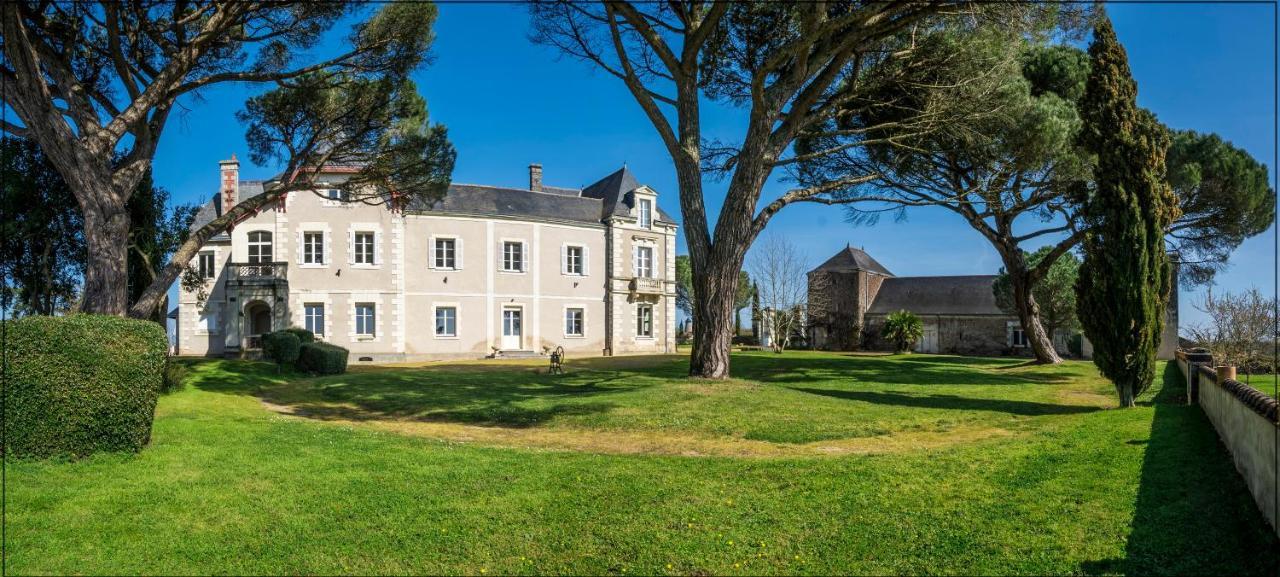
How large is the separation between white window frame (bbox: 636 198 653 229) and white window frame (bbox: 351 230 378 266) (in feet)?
38.1

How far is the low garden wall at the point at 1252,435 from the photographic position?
4.77m

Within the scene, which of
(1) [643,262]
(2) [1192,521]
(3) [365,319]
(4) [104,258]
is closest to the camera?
(2) [1192,521]

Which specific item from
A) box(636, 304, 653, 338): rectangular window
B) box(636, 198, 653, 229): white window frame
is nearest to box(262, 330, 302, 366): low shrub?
box(636, 304, 653, 338): rectangular window

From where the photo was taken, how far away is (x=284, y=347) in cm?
1972

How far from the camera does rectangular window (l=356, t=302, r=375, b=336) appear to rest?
91.6ft

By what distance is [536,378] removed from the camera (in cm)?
1759

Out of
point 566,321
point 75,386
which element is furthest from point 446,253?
point 75,386

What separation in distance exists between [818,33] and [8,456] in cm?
1210

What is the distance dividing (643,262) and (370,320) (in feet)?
40.2

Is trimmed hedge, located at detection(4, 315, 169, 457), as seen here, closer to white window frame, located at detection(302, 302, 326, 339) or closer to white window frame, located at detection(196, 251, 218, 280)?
white window frame, located at detection(302, 302, 326, 339)

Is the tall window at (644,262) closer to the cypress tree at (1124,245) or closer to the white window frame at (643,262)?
the white window frame at (643,262)

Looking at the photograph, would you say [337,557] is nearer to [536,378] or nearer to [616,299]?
[536,378]

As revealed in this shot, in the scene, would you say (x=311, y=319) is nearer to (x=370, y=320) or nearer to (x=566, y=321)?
(x=370, y=320)

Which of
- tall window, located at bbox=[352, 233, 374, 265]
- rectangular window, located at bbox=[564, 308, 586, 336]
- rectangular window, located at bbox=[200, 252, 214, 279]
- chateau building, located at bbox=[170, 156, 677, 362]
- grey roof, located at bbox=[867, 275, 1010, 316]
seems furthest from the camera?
grey roof, located at bbox=[867, 275, 1010, 316]
